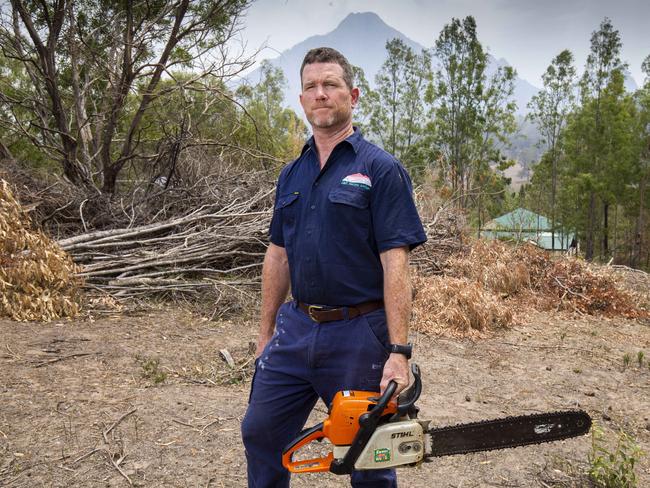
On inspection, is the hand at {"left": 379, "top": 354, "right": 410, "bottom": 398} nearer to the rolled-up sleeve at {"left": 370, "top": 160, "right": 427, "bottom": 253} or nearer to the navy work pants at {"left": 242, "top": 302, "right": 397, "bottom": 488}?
the navy work pants at {"left": 242, "top": 302, "right": 397, "bottom": 488}

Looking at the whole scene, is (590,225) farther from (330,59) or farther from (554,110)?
(330,59)

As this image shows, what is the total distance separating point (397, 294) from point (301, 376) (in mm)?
490

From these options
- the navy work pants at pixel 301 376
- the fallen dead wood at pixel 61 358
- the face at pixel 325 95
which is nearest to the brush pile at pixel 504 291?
the fallen dead wood at pixel 61 358

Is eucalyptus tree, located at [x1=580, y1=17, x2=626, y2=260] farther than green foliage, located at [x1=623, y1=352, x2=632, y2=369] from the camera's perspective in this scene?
Yes

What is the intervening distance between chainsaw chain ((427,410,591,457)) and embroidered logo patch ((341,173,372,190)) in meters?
0.89

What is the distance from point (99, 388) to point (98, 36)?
1047 cm

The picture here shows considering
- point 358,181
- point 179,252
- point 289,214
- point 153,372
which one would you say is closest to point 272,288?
point 289,214

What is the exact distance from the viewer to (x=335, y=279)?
191 centimetres

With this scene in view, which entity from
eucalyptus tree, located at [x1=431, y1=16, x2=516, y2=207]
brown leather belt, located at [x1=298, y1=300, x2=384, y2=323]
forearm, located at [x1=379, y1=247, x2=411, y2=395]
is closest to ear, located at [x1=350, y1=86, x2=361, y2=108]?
forearm, located at [x1=379, y1=247, x2=411, y2=395]

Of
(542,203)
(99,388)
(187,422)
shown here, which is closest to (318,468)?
(187,422)

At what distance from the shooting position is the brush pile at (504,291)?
20.2ft

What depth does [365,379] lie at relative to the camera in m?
1.87

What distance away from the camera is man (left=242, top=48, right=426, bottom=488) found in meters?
1.86

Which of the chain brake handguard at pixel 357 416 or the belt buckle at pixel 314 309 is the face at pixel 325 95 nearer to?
the belt buckle at pixel 314 309
